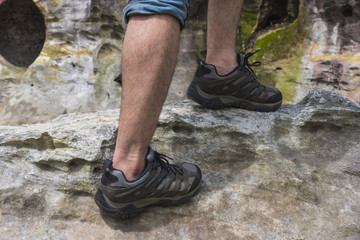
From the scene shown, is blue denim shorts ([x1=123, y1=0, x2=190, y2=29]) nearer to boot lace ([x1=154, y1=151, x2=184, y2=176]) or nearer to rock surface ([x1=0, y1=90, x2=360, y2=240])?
boot lace ([x1=154, y1=151, x2=184, y2=176])

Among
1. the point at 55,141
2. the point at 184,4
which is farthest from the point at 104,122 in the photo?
the point at 184,4

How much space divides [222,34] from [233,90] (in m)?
0.35

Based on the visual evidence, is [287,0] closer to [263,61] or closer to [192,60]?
[263,61]

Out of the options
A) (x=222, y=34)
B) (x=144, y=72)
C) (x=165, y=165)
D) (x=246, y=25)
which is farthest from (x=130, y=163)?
(x=246, y=25)

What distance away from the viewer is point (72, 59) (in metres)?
4.80

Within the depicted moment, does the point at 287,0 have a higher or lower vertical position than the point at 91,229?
higher

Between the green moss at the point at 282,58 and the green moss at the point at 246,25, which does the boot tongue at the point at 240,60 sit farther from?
the green moss at the point at 246,25

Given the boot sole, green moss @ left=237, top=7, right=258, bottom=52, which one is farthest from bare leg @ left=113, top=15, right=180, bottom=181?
green moss @ left=237, top=7, right=258, bottom=52

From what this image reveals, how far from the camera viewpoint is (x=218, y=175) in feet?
5.94

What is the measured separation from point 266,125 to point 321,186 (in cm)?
48

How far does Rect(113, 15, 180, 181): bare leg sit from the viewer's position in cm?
125

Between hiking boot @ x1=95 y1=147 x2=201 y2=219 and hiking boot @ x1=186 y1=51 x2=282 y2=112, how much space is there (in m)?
0.52

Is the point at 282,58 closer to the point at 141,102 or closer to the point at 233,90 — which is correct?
the point at 233,90

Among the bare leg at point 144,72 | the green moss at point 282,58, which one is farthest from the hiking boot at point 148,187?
the green moss at point 282,58
